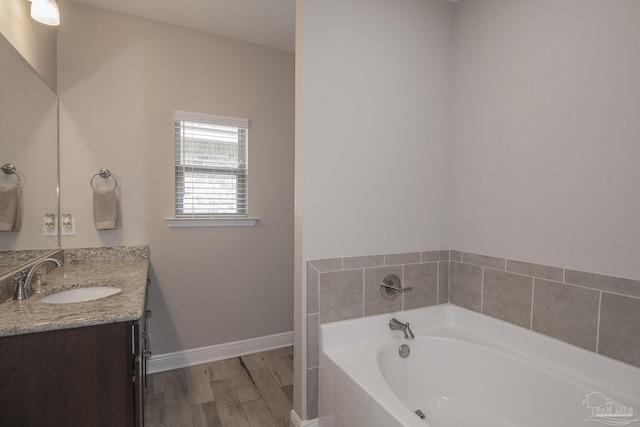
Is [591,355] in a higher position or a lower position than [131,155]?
lower

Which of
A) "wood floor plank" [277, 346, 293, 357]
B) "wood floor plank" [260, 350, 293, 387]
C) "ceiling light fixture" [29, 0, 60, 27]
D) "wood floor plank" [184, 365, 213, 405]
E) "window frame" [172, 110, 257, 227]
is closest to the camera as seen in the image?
"ceiling light fixture" [29, 0, 60, 27]

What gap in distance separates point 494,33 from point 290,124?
5.63 feet

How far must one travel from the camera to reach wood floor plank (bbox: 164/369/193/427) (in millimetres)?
1938

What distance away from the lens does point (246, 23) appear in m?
2.45

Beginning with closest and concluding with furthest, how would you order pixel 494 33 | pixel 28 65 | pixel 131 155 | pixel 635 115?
pixel 635 115, pixel 28 65, pixel 494 33, pixel 131 155

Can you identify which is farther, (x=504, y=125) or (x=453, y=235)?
(x=453, y=235)

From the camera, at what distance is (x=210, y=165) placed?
263 cm

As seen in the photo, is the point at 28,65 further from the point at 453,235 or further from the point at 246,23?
the point at 453,235

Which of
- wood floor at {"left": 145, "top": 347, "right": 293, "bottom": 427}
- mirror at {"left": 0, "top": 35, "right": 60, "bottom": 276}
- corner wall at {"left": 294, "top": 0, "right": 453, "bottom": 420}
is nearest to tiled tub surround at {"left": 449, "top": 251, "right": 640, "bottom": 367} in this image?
corner wall at {"left": 294, "top": 0, "right": 453, "bottom": 420}

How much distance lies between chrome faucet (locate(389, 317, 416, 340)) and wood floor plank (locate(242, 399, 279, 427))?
95 centimetres

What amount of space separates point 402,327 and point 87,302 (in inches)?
62.6

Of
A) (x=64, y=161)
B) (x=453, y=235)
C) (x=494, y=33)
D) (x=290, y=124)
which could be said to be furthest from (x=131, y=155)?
(x=494, y=33)

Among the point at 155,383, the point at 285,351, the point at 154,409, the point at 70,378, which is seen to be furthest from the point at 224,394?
the point at 70,378

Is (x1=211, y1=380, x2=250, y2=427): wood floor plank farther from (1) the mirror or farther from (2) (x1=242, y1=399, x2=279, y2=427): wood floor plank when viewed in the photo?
(1) the mirror
